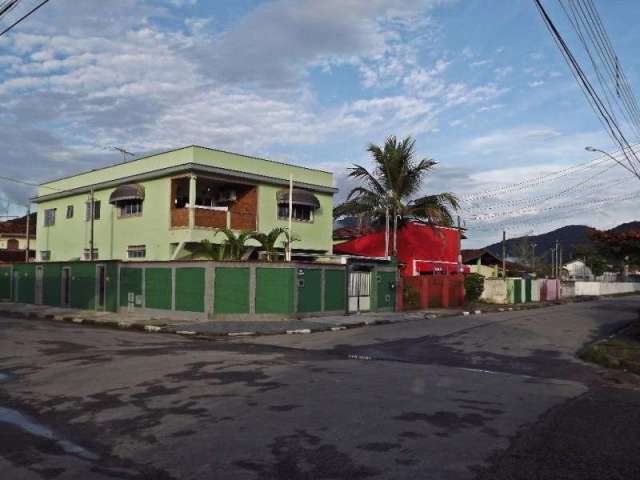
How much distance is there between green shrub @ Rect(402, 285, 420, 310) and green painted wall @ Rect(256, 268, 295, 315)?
9.50 metres

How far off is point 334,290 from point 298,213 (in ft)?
25.3

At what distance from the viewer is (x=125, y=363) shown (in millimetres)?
12359

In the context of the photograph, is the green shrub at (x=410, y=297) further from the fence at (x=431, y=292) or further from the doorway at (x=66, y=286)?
the doorway at (x=66, y=286)

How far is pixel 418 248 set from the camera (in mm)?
42594

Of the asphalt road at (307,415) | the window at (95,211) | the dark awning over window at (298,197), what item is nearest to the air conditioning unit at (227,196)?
the dark awning over window at (298,197)

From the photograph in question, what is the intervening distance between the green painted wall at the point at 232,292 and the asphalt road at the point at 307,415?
860 centimetres

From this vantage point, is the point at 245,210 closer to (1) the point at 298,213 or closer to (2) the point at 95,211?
(1) the point at 298,213

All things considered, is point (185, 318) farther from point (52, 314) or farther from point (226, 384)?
point (226, 384)

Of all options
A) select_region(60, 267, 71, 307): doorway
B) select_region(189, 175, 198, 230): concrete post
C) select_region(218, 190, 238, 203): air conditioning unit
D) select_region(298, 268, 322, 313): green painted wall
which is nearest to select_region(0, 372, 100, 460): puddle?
select_region(298, 268, 322, 313): green painted wall

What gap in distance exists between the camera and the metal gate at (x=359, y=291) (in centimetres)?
2817

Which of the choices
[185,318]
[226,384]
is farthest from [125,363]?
[185,318]

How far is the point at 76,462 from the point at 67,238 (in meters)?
33.6

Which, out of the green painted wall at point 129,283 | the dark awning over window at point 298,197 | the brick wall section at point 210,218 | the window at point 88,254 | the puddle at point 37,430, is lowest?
the puddle at point 37,430

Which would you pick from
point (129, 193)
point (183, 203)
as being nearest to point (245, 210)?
point (183, 203)
